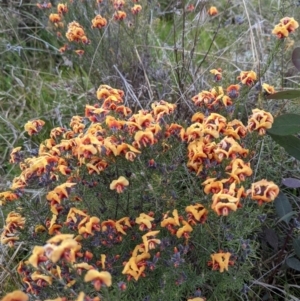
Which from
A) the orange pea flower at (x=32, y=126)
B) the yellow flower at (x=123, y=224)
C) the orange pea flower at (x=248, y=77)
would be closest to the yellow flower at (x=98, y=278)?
the yellow flower at (x=123, y=224)

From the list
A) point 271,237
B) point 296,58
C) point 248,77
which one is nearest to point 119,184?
point 248,77

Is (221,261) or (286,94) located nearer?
(221,261)

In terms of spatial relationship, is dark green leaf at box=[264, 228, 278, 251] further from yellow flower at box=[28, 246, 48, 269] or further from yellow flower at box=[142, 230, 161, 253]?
yellow flower at box=[28, 246, 48, 269]

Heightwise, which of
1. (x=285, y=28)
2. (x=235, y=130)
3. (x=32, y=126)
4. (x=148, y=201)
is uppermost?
(x=285, y=28)

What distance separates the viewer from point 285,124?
66.1 inches

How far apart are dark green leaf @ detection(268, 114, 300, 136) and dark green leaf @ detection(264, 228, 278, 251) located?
0.36 metres

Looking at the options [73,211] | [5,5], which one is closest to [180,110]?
[73,211]

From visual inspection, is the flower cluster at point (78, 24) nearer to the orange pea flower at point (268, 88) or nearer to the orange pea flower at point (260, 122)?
the orange pea flower at point (268, 88)

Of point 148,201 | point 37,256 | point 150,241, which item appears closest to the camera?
point 37,256

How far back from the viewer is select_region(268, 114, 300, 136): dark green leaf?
1667mm

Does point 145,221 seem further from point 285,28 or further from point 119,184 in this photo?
point 285,28

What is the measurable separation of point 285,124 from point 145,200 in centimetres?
50

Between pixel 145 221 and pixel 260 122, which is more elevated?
pixel 260 122

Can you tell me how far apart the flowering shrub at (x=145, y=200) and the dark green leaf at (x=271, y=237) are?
0.20m
